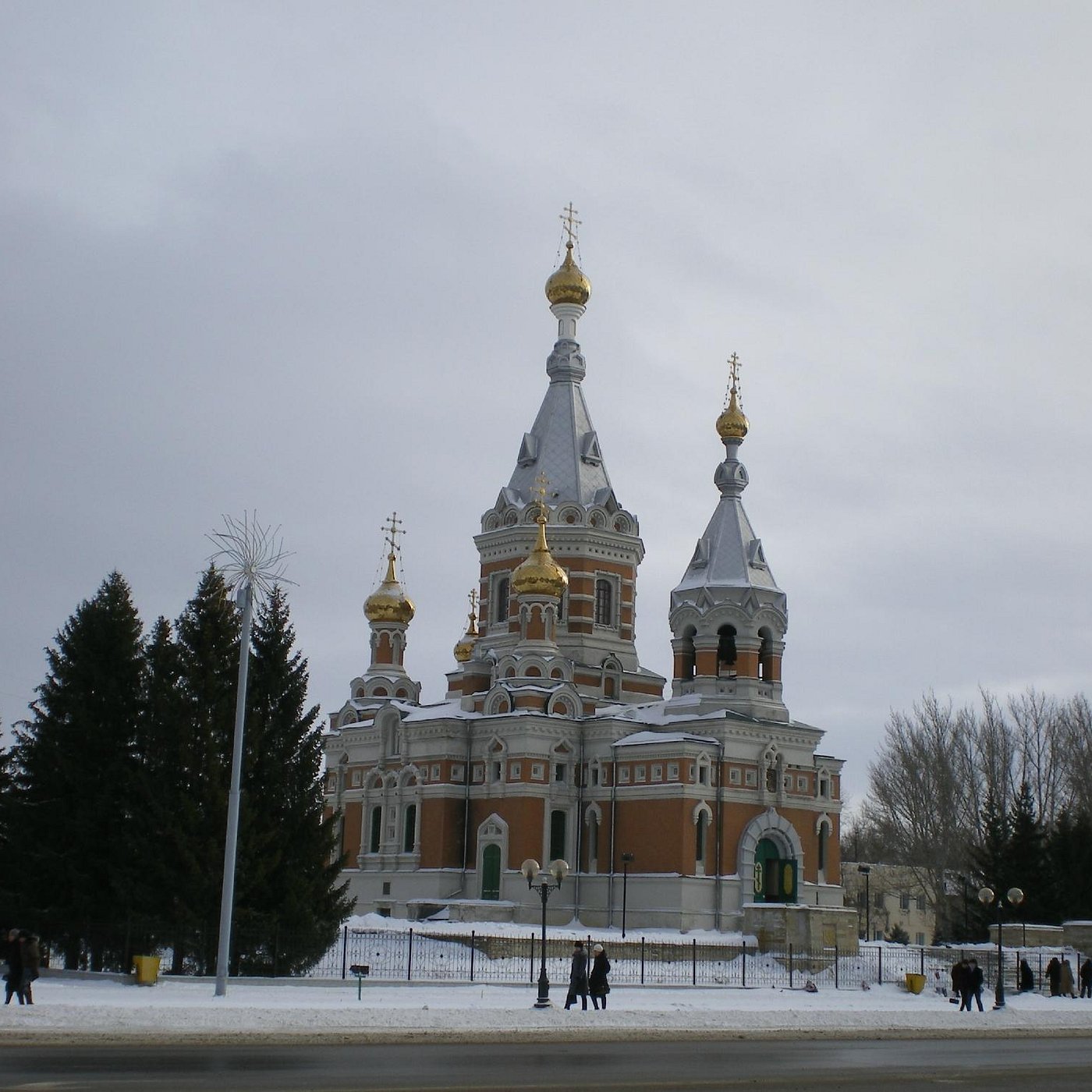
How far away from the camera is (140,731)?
30.8 metres

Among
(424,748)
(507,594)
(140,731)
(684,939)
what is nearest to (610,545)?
(507,594)

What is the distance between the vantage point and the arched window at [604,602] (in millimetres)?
56250

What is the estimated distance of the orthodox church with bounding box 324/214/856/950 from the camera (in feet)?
161

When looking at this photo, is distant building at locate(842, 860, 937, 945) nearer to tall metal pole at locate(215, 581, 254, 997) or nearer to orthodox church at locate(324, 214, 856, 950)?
orthodox church at locate(324, 214, 856, 950)

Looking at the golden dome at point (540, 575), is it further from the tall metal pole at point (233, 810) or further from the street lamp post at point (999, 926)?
the tall metal pole at point (233, 810)

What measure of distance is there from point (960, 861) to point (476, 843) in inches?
742

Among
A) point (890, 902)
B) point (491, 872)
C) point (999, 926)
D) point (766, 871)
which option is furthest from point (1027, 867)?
point (890, 902)

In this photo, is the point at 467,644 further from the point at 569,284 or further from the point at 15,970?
the point at 15,970

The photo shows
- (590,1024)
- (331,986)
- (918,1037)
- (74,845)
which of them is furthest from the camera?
(74,845)

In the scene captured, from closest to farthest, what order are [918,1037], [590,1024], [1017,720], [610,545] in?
[590,1024] < [918,1037] < [610,545] < [1017,720]

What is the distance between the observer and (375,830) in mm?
54719

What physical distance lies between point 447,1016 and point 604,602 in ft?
113

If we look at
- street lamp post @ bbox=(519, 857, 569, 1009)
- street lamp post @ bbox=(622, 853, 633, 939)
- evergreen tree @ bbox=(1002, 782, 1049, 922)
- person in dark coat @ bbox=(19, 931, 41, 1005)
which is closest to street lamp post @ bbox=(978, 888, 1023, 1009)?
evergreen tree @ bbox=(1002, 782, 1049, 922)

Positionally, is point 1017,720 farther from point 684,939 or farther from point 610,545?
point 684,939
